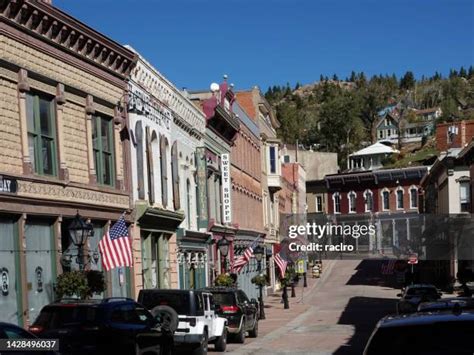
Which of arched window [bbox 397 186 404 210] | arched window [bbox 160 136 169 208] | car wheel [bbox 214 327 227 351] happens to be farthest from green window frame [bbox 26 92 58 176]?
arched window [bbox 397 186 404 210]

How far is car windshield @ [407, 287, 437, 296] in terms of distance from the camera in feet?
114

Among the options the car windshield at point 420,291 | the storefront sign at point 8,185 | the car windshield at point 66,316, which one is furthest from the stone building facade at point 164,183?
the car windshield at point 66,316

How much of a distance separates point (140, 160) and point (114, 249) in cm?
567

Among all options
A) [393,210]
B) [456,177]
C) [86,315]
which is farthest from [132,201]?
[393,210]

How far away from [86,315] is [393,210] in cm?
7696

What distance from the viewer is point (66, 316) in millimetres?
14125

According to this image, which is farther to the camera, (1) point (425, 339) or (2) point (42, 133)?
(2) point (42, 133)

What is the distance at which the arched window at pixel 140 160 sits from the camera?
2666 cm

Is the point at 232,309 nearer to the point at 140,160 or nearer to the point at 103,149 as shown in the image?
the point at 140,160

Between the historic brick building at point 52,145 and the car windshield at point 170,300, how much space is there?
235cm

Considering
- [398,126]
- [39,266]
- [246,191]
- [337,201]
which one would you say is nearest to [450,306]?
[39,266]

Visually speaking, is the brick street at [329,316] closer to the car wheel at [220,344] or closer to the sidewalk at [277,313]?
the sidewalk at [277,313]

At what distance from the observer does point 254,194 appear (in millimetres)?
52344

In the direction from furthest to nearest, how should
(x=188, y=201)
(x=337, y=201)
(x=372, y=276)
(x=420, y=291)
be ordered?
(x=337, y=201), (x=372, y=276), (x=420, y=291), (x=188, y=201)
